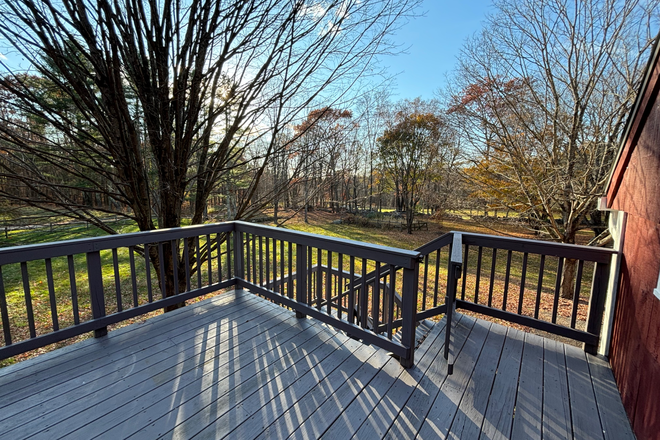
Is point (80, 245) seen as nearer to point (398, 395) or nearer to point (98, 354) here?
point (98, 354)

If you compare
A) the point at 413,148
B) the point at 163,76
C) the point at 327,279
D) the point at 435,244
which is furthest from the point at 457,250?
the point at 413,148

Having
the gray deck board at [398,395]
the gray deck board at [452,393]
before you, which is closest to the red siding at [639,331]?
the gray deck board at [452,393]

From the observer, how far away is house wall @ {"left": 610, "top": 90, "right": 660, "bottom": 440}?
1535 millimetres

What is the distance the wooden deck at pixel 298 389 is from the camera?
5.30 feet

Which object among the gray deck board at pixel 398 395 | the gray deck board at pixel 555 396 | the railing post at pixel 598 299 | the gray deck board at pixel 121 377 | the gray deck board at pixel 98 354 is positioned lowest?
the gray deck board at pixel 555 396

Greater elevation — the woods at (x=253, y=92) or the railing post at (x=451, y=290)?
the woods at (x=253, y=92)

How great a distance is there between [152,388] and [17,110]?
3606 millimetres

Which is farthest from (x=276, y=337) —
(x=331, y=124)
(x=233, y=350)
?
(x=331, y=124)

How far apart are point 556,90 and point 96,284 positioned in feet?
26.1

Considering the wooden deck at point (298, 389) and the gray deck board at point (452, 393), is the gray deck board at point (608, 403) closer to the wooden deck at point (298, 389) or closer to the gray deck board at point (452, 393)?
the wooden deck at point (298, 389)

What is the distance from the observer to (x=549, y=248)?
2.46 meters

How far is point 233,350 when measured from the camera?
235 centimetres

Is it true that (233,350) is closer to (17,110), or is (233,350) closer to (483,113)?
(17,110)

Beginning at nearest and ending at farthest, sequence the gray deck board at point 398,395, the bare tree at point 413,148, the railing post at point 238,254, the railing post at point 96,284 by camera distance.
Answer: the gray deck board at point 398,395
the railing post at point 96,284
the railing post at point 238,254
the bare tree at point 413,148
